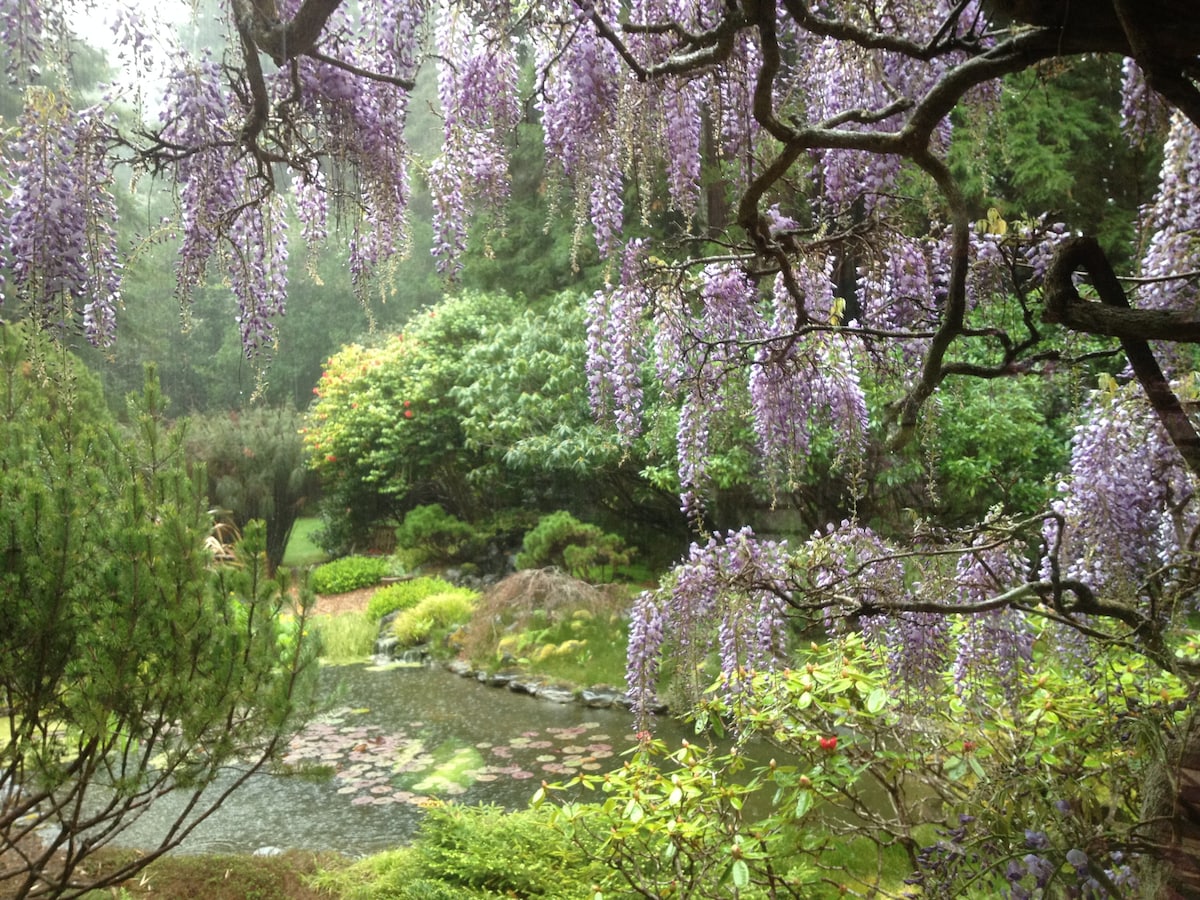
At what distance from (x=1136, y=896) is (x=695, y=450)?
1.35m

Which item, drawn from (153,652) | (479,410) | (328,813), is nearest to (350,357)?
(479,410)

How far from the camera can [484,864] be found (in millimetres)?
2109

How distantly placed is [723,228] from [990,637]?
1.09 m

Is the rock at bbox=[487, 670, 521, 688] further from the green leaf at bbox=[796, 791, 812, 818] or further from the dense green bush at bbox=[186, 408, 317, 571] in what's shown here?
the dense green bush at bbox=[186, 408, 317, 571]

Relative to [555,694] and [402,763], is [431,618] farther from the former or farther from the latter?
[402,763]

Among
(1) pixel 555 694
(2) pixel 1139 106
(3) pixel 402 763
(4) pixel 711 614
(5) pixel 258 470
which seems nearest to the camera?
(2) pixel 1139 106

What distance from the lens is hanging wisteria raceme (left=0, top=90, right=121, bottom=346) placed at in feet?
6.12

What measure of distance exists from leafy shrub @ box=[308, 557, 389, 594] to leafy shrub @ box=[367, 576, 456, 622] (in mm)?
752

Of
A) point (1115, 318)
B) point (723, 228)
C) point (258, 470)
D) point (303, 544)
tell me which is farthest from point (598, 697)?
point (303, 544)

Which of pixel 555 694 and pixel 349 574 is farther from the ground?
pixel 349 574

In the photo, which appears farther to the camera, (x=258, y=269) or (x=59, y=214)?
(x=258, y=269)

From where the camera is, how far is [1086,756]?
5.32 feet

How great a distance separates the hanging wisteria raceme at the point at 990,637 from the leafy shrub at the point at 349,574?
250 inches

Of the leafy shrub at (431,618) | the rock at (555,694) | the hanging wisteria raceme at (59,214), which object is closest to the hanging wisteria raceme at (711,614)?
the hanging wisteria raceme at (59,214)
